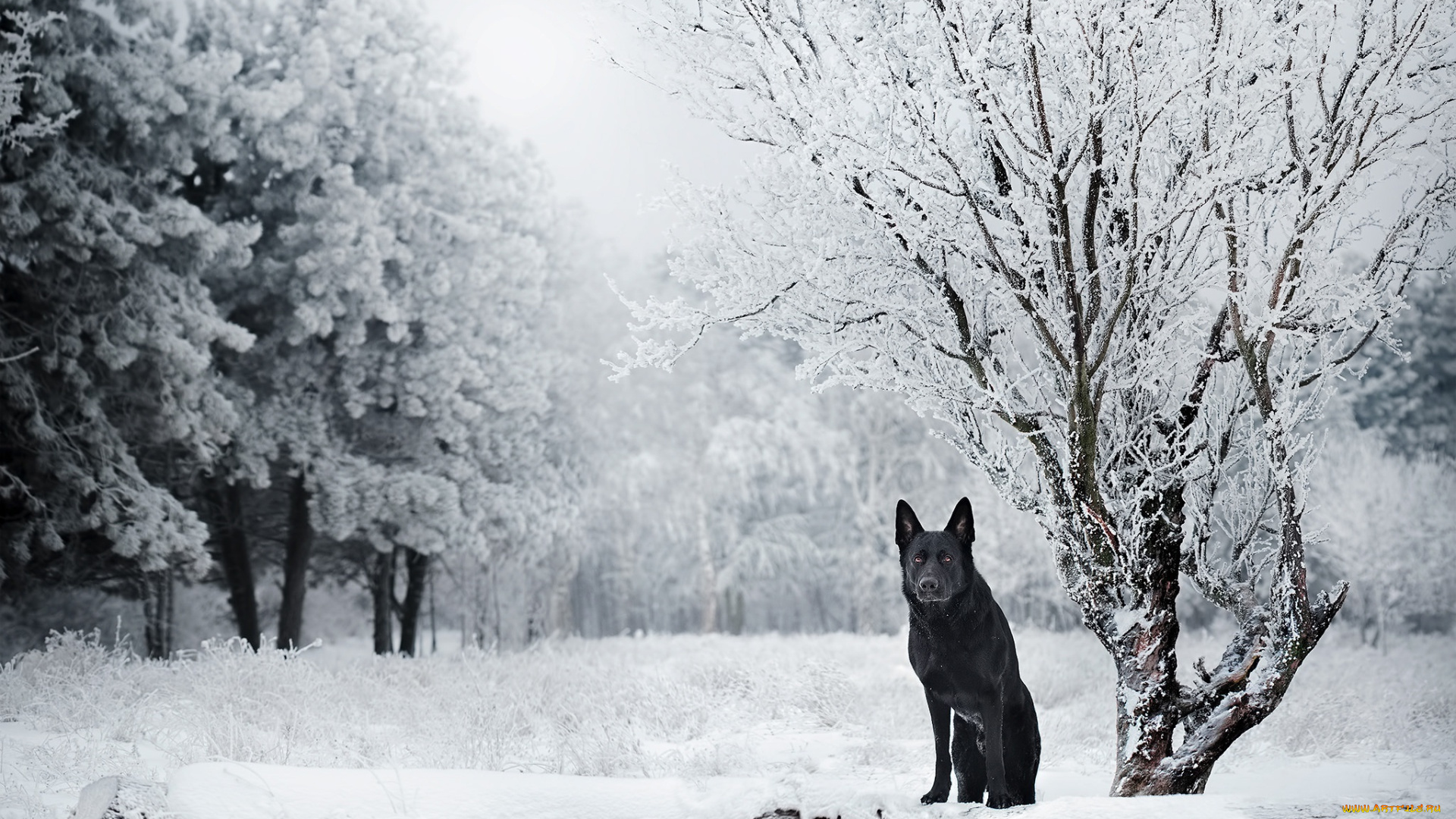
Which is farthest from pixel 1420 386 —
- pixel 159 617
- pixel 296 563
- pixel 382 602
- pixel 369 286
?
pixel 159 617

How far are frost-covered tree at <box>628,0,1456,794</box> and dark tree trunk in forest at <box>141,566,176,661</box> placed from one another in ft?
44.7

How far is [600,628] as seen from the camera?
39000 millimetres

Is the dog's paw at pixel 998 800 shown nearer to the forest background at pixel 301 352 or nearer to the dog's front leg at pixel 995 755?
the dog's front leg at pixel 995 755

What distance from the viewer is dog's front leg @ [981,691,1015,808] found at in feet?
14.8

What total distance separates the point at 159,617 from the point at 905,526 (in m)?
17.5

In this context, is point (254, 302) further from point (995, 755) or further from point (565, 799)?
point (995, 755)

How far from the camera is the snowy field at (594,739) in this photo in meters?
4.39

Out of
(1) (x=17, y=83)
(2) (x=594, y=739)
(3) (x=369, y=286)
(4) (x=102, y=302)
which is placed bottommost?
(2) (x=594, y=739)

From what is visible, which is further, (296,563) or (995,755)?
(296,563)

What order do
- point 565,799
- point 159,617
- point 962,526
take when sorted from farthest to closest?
point 159,617
point 962,526
point 565,799

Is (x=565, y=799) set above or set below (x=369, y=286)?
below

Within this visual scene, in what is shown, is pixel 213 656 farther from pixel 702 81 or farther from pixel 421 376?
pixel 702 81

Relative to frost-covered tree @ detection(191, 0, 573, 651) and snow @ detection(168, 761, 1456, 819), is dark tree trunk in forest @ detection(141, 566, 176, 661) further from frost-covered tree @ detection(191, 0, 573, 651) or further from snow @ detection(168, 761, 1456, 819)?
snow @ detection(168, 761, 1456, 819)

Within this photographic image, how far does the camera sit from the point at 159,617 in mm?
18078
